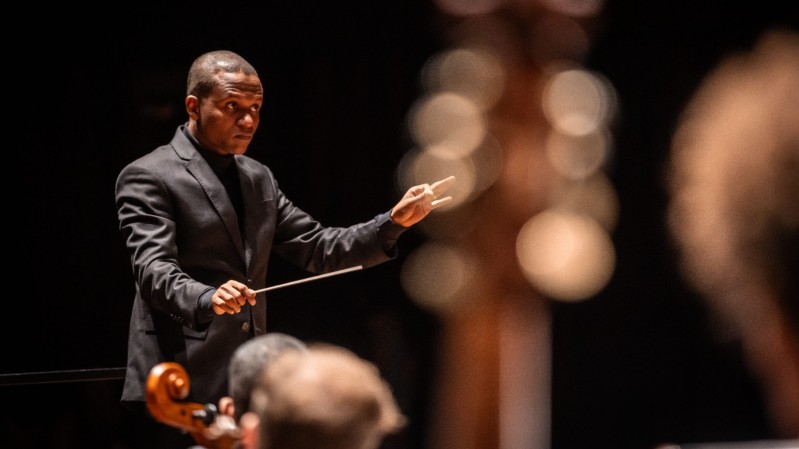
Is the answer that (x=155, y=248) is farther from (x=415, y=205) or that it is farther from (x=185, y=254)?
(x=415, y=205)

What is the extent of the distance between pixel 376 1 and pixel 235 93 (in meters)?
1.28

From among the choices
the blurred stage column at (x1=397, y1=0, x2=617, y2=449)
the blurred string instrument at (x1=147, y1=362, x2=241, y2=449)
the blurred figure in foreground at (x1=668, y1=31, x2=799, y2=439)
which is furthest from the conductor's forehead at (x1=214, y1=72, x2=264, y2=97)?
the blurred figure in foreground at (x1=668, y1=31, x2=799, y2=439)

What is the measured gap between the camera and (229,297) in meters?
1.93

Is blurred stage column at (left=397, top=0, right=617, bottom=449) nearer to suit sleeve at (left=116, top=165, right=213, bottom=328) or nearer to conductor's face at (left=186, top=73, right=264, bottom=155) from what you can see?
conductor's face at (left=186, top=73, right=264, bottom=155)

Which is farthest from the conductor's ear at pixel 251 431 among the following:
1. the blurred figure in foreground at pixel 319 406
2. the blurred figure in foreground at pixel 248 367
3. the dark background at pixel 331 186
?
the dark background at pixel 331 186

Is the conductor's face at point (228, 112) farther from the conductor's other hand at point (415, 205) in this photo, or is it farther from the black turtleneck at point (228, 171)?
the conductor's other hand at point (415, 205)

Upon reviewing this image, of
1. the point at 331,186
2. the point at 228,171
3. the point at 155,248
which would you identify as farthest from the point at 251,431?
the point at 331,186

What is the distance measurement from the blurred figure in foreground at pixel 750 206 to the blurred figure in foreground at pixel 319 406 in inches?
91.1

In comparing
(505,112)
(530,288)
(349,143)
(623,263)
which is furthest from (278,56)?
(623,263)

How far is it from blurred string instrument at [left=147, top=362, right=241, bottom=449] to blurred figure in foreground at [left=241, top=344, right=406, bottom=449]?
0.39 meters

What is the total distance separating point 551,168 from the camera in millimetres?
3314

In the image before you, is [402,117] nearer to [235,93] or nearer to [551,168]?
[551,168]

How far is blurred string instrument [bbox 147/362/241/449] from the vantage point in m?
1.49

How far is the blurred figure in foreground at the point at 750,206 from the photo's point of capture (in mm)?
3217
